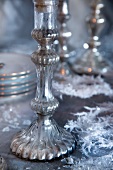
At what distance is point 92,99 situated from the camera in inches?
33.5

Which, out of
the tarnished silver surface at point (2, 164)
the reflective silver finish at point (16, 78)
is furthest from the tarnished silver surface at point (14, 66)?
the tarnished silver surface at point (2, 164)

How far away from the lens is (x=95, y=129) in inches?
27.2

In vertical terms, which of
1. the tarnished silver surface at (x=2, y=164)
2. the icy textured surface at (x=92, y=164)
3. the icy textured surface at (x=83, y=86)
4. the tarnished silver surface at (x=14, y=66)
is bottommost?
the icy textured surface at (x=92, y=164)

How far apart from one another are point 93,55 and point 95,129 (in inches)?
17.0

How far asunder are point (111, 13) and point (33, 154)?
978mm

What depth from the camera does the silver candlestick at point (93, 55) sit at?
40.9 inches

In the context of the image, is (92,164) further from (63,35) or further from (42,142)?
(63,35)

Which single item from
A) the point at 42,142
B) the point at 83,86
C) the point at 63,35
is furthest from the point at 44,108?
the point at 63,35

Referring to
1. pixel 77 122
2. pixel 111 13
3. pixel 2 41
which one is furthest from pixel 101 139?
pixel 111 13

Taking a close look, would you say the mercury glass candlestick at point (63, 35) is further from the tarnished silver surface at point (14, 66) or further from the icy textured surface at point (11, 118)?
the icy textured surface at point (11, 118)

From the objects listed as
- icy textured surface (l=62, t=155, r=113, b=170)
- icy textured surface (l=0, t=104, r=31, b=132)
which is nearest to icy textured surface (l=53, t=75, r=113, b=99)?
icy textured surface (l=0, t=104, r=31, b=132)

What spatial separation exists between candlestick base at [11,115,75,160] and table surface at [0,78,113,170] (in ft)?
0.04

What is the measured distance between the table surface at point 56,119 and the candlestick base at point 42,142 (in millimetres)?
11

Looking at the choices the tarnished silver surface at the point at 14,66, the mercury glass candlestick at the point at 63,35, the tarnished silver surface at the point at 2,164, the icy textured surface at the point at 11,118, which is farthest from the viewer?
the mercury glass candlestick at the point at 63,35
